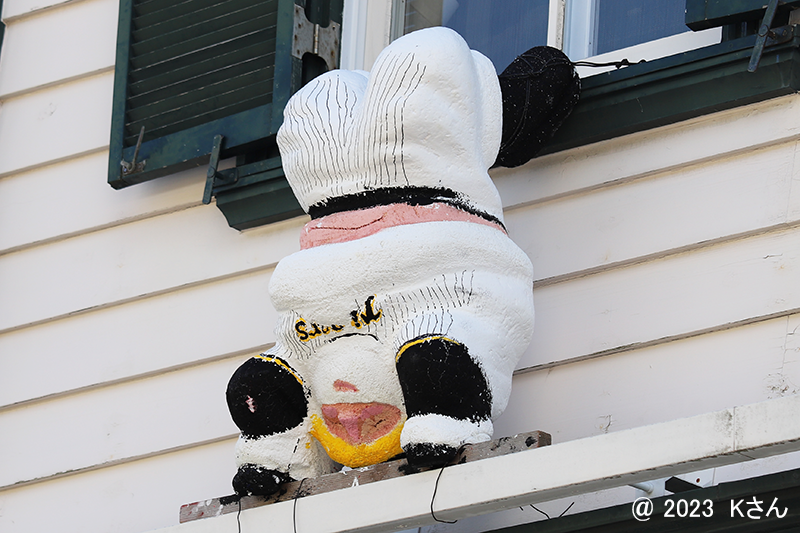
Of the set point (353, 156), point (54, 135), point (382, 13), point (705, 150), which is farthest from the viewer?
point (54, 135)

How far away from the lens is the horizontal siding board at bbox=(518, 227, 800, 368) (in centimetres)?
286

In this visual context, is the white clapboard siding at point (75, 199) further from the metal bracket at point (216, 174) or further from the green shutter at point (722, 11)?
the green shutter at point (722, 11)

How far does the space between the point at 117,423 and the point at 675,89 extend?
1682 mm

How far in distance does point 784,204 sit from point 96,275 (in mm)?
1904

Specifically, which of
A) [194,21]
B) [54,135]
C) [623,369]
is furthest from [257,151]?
[623,369]

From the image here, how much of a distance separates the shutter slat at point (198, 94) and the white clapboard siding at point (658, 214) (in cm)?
84

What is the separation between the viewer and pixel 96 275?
384 centimetres


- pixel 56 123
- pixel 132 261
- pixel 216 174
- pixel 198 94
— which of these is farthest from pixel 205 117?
pixel 56 123

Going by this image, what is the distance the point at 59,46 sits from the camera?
418 cm

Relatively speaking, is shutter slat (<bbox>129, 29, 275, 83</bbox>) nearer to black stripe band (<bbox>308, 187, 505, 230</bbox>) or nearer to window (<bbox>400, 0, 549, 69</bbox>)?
window (<bbox>400, 0, 549, 69</bbox>)

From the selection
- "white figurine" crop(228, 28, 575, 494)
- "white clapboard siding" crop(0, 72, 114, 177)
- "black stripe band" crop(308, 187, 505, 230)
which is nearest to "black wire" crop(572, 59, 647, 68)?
"white figurine" crop(228, 28, 575, 494)

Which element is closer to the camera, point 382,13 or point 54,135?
point 382,13

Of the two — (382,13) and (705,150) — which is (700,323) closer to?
(705,150)

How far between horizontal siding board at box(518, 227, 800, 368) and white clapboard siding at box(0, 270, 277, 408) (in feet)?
2.59
